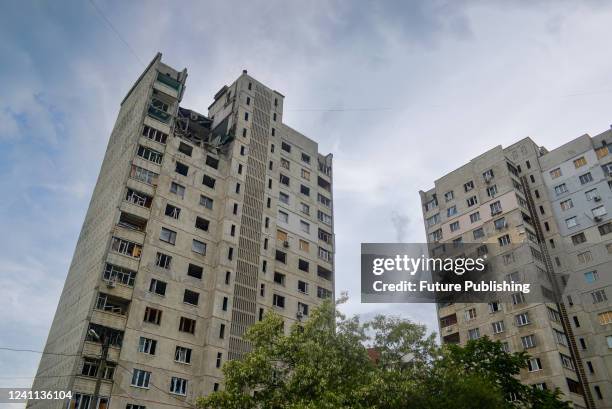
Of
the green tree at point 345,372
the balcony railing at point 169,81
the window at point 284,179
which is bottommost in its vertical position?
the green tree at point 345,372

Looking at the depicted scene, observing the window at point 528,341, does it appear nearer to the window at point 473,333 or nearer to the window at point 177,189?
the window at point 473,333

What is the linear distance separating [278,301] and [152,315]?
12.5 metres

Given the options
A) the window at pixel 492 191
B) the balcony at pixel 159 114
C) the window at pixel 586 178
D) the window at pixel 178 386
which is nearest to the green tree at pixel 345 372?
the window at pixel 178 386

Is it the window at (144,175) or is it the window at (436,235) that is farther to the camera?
the window at (436,235)

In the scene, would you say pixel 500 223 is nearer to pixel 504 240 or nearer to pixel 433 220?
pixel 504 240

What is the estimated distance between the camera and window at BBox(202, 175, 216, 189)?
156 ft

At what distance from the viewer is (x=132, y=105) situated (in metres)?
50.8

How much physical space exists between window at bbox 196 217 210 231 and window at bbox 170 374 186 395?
13.4 meters

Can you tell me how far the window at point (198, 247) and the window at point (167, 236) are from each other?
73.2 inches

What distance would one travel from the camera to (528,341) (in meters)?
48.9

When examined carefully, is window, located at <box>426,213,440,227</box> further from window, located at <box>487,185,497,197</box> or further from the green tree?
the green tree

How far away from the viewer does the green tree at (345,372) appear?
81.1 ft

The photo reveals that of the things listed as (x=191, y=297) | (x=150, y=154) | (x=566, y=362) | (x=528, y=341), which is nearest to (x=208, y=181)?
(x=150, y=154)

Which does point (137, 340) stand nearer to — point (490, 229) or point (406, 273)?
point (406, 273)
